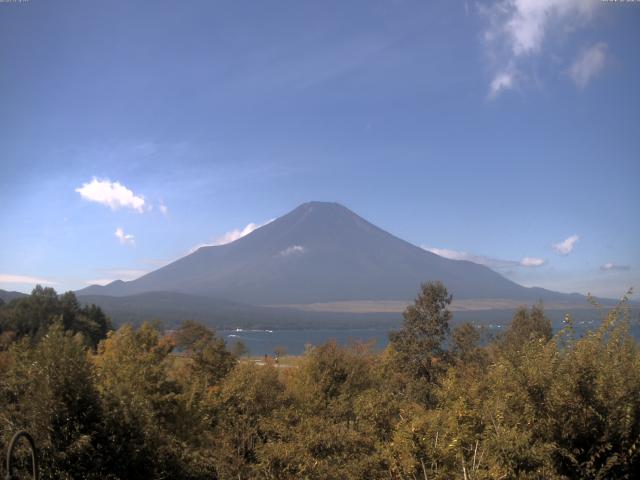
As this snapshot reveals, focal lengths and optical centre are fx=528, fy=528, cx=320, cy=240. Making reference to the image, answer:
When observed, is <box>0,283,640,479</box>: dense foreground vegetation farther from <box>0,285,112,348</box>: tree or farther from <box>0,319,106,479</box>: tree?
<box>0,285,112,348</box>: tree

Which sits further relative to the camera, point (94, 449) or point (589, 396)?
point (94, 449)

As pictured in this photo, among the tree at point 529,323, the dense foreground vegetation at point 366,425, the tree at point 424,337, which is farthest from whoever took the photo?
the tree at point 529,323

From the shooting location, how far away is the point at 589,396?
26.7 feet

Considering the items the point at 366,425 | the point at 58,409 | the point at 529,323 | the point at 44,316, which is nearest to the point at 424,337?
the point at 529,323

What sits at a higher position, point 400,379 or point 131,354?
point 131,354

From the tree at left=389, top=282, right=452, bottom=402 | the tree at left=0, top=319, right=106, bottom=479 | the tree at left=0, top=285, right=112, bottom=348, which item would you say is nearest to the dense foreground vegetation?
the tree at left=0, top=319, right=106, bottom=479

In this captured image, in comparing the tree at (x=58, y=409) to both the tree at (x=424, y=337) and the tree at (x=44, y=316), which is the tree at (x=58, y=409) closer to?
the tree at (x=424, y=337)

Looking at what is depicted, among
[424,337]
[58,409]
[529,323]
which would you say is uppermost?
[58,409]

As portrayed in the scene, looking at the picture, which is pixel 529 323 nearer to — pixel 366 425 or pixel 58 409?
pixel 366 425

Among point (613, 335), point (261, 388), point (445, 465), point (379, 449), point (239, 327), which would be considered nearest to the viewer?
point (613, 335)

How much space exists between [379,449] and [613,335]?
5.27 metres

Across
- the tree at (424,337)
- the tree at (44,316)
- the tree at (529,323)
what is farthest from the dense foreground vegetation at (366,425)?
the tree at (44,316)

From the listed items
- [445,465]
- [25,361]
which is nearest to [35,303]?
[25,361]

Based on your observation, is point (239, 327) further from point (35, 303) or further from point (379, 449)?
point (379, 449)
